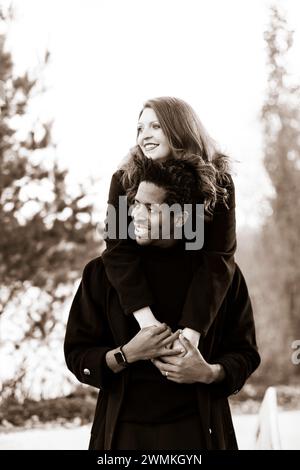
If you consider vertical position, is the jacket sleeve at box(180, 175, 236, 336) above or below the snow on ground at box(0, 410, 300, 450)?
above

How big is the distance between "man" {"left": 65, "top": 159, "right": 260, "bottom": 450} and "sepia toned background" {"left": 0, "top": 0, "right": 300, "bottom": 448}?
3.73 metres

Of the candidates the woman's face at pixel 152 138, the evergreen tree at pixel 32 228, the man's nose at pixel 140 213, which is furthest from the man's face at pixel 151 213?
the evergreen tree at pixel 32 228

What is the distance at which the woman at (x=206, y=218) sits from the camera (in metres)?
1.24

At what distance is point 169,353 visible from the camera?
120cm

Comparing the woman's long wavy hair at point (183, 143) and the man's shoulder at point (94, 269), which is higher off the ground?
the woman's long wavy hair at point (183, 143)

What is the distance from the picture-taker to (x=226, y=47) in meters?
6.04

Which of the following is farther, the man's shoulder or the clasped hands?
the man's shoulder

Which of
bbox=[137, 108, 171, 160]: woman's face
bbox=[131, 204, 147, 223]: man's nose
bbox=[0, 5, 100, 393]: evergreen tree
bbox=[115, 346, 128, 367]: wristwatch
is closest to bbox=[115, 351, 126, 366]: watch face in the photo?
bbox=[115, 346, 128, 367]: wristwatch

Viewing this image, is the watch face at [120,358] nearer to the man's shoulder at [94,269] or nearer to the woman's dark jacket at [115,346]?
the woman's dark jacket at [115,346]

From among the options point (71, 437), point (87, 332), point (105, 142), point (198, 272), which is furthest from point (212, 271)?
point (105, 142)

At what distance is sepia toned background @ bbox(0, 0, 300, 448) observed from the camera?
5.02 m

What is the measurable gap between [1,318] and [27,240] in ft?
1.89

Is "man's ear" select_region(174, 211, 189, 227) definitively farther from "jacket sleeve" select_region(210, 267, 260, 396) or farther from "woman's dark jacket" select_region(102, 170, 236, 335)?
"jacket sleeve" select_region(210, 267, 260, 396)

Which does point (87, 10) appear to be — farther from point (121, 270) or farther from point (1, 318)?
point (121, 270)
